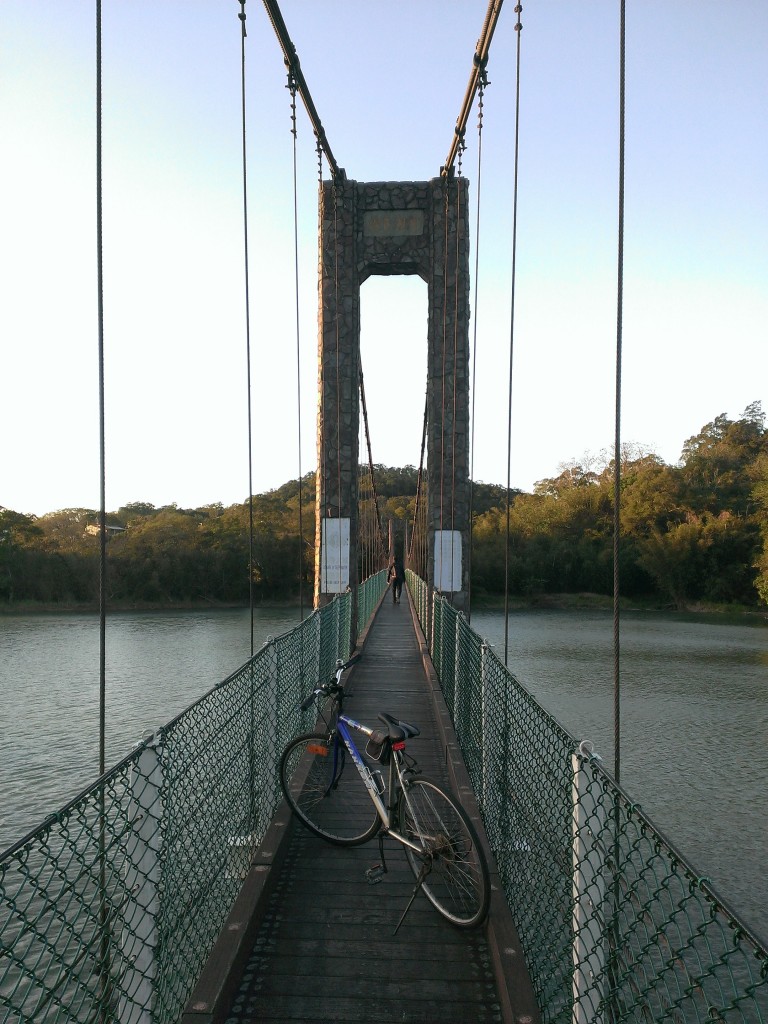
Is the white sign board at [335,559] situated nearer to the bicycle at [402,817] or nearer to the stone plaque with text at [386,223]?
the stone plaque with text at [386,223]

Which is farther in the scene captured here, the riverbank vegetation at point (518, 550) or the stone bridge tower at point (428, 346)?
the riverbank vegetation at point (518, 550)

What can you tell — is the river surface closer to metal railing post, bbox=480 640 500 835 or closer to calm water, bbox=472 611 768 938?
calm water, bbox=472 611 768 938

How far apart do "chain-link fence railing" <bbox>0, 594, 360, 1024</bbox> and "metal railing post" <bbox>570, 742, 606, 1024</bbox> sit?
2.56 ft

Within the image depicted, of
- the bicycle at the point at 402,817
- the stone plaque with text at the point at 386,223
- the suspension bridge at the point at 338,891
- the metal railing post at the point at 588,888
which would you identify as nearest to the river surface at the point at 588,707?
the suspension bridge at the point at 338,891

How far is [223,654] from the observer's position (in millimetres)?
15086

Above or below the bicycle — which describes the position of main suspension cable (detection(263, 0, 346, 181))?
above

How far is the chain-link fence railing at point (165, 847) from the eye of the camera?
1315mm

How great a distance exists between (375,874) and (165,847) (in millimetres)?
934

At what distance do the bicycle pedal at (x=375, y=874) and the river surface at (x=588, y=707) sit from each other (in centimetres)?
334

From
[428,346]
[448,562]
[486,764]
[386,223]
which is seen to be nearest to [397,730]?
[486,764]

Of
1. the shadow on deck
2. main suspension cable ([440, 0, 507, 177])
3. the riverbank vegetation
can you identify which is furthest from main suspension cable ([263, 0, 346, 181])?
the riverbank vegetation

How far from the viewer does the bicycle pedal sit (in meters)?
2.27

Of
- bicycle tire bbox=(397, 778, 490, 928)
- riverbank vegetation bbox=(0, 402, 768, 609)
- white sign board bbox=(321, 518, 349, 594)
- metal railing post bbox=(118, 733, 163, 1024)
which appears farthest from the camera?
riverbank vegetation bbox=(0, 402, 768, 609)

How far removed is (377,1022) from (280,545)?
28.1m
